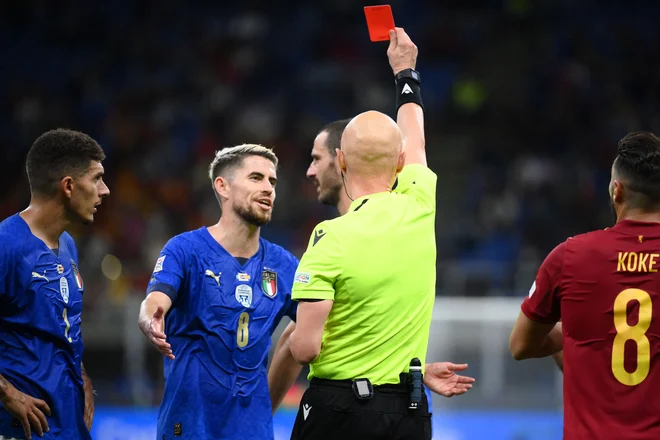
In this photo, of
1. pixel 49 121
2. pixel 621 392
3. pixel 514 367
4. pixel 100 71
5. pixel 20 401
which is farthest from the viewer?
pixel 100 71

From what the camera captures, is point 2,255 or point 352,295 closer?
point 352,295

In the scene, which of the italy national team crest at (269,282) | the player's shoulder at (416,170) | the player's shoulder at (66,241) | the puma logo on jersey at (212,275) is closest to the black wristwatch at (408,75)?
the player's shoulder at (416,170)

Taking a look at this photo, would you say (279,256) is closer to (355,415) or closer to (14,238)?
(14,238)

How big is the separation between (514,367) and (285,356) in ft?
21.8

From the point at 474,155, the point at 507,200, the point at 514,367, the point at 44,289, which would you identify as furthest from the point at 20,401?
the point at 474,155

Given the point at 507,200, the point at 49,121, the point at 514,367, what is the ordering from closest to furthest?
the point at 514,367
the point at 507,200
the point at 49,121

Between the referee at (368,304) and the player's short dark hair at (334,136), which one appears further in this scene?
the player's short dark hair at (334,136)

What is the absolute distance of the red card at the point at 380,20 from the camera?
15.6ft

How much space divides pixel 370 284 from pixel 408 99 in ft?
3.71

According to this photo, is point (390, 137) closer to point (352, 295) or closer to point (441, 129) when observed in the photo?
point (352, 295)

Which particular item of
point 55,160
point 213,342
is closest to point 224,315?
point 213,342

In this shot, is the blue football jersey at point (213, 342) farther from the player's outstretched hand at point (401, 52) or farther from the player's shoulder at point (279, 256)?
the player's outstretched hand at point (401, 52)

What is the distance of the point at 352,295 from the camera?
12.9 ft

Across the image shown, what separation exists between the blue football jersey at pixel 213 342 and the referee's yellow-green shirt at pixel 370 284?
1.02m
